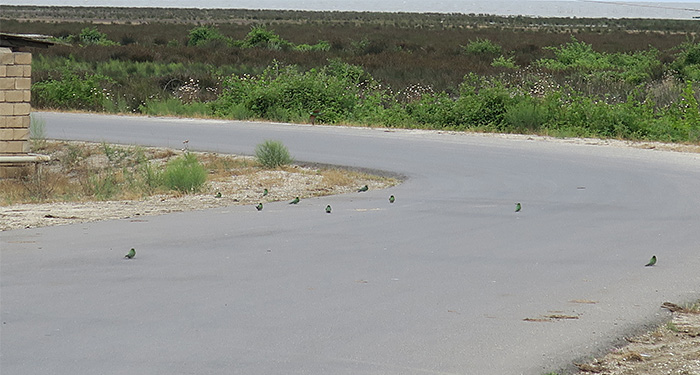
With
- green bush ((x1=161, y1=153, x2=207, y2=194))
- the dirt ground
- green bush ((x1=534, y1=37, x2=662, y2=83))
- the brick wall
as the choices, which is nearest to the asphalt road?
the dirt ground

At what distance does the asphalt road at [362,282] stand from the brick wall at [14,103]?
21.0 ft

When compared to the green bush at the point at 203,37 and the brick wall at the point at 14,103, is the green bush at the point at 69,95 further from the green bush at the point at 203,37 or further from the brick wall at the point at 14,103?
the green bush at the point at 203,37

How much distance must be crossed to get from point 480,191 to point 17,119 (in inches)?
323

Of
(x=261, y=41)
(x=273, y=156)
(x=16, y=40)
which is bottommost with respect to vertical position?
(x=273, y=156)

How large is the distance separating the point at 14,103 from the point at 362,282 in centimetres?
1100

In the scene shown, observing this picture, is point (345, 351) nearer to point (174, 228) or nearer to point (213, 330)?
point (213, 330)

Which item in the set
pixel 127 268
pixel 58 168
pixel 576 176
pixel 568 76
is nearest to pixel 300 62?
pixel 568 76

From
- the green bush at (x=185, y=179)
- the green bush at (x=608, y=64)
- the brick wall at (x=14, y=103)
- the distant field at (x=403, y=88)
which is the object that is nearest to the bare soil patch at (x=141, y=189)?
the green bush at (x=185, y=179)

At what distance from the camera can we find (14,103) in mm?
17094

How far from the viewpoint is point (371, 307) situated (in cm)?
718

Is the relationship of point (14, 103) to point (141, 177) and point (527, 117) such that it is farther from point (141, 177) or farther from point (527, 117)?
point (527, 117)

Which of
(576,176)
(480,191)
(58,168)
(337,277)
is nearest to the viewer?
(337,277)

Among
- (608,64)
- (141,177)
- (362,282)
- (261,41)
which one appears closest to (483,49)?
(608,64)

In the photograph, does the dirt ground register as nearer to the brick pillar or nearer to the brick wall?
the brick pillar
